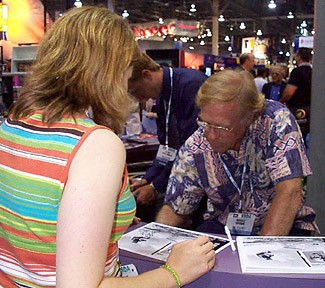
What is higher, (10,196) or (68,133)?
(68,133)

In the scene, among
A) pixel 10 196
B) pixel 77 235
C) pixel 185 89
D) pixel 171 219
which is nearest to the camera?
pixel 77 235

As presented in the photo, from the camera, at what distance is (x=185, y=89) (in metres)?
2.66

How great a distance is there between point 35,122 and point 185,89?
5.58 feet

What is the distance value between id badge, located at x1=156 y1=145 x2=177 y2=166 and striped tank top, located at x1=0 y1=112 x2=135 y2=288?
166 centimetres

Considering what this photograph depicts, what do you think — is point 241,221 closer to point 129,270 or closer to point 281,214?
point 281,214

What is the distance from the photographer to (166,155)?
2.75 meters

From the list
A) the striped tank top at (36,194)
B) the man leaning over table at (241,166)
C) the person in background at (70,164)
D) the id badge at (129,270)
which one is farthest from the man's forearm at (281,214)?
the striped tank top at (36,194)

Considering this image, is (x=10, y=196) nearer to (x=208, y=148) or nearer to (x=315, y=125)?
(x=208, y=148)

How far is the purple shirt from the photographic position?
194 centimetres

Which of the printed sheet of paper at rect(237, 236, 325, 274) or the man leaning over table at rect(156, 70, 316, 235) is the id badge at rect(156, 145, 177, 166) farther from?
the printed sheet of paper at rect(237, 236, 325, 274)

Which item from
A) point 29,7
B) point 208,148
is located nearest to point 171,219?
point 208,148

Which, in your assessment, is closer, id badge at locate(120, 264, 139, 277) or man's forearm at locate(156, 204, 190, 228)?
id badge at locate(120, 264, 139, 277)

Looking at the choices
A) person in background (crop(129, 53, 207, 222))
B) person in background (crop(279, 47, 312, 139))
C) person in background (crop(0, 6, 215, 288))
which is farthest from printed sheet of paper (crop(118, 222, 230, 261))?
person in background (crop(279, 47, 312, 139))

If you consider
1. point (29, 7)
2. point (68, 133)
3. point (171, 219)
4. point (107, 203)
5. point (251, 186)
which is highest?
point (29, 7)
